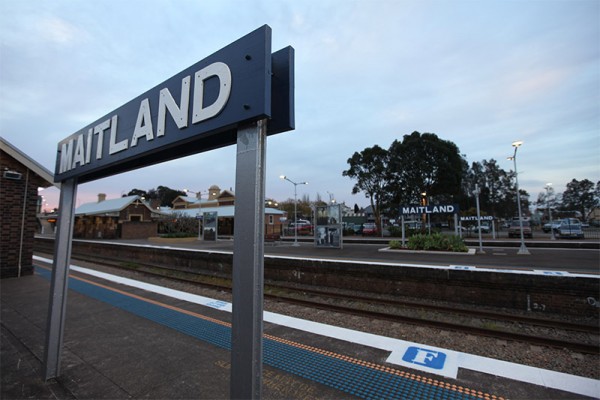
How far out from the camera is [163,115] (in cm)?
255

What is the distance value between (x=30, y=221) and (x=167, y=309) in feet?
25.7

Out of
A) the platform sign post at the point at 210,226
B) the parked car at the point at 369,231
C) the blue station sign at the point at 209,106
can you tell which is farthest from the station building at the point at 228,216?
the blue station sign at the point at 209,106

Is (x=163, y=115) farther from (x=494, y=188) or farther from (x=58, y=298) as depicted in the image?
(x=494, y=188)

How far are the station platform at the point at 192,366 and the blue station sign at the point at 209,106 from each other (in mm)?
2779

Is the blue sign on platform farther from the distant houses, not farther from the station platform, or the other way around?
the distant houses

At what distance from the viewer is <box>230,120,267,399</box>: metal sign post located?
5.89 ft

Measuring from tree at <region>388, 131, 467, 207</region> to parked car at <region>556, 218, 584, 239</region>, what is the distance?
10.1 m

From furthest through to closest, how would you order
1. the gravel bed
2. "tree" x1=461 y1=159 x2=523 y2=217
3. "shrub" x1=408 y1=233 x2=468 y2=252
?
"tree" x1=461 y1=159 x2=523 y2=217 < "shrub" x1=408 y1=233 x2=468 y2=252 < the gravel bed

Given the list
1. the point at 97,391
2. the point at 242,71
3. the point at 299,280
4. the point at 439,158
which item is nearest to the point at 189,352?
the point at 97,391

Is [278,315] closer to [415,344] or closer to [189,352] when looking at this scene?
[189,352]

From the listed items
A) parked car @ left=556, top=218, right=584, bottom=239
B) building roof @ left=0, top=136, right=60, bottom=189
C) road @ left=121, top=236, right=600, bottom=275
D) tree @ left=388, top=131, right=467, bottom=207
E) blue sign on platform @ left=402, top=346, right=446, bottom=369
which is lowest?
blue sign on platform @ left=402, top=346, right=446, bottom=369

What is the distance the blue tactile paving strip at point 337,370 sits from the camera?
11.3 feet

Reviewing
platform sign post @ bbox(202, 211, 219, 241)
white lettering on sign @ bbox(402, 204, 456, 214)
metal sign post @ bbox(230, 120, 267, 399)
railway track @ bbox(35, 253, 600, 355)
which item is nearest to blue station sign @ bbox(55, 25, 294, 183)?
metal sign post @ bbox(230, 120, 267, 399)

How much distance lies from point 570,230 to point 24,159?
1554 inches
